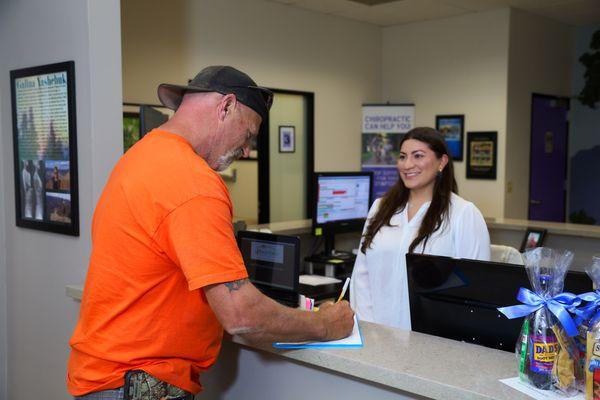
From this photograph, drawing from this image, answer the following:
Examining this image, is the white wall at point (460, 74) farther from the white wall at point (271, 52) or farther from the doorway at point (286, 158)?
the doorway at point (286, 158)

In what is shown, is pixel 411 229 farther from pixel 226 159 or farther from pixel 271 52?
pixel 271 52

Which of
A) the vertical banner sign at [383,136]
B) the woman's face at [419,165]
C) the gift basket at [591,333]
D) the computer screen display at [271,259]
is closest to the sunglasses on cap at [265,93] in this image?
the computer screen display at [271,259]

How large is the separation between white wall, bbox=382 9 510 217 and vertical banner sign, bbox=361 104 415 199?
0.62 ft

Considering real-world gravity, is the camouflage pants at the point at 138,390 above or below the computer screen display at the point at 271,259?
below

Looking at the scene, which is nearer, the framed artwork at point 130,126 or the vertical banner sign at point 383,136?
the framed artwork at point 130,126

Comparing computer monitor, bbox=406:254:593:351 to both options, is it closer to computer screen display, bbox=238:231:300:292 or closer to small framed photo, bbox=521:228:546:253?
computer screen display, bbox=238:231:300:292

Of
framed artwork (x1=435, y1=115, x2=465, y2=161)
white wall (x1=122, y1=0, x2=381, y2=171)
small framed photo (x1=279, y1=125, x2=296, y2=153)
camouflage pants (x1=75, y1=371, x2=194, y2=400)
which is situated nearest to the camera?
camouflage pants (x1=75, y1=371, x2=194, y2=400)

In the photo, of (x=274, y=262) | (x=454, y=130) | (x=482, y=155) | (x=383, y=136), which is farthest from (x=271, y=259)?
(x=383, y=136)

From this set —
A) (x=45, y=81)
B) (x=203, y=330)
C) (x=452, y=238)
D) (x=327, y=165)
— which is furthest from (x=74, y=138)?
(x=327, y=165)

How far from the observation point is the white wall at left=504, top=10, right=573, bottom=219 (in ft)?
20.8

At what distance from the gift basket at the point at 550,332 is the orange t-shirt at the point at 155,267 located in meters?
0.60

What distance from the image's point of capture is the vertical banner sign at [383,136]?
6883 mm

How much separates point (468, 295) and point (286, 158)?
4911 millimetres

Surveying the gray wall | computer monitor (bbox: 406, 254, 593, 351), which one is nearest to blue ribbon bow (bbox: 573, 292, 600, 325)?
computer monitor (bbox: 406, 254, 593, 351)
